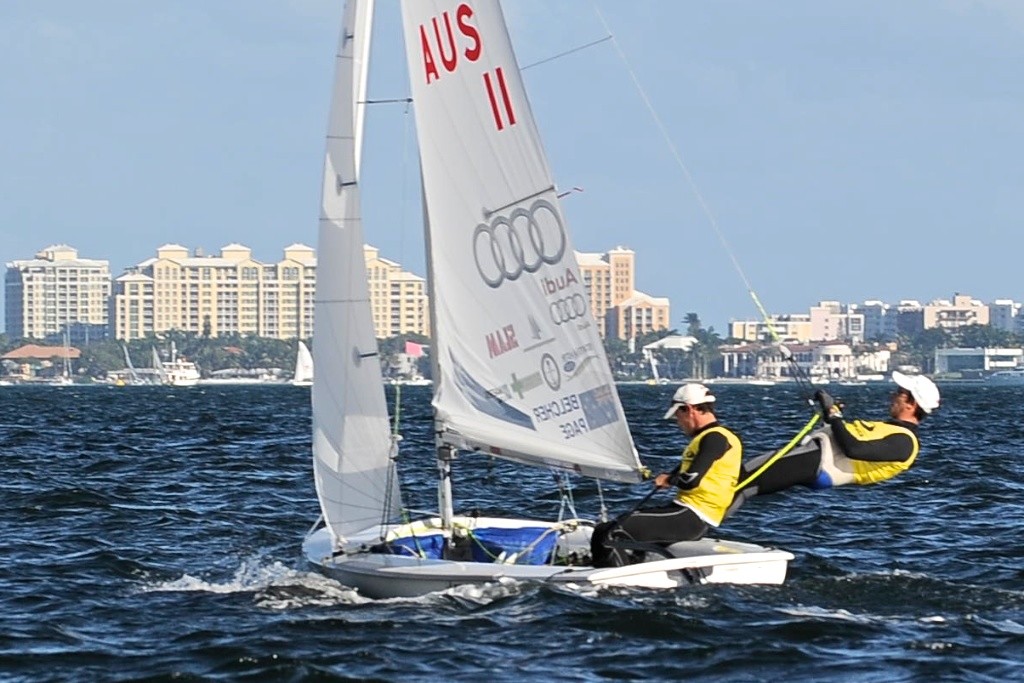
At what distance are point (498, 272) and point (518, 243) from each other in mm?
228

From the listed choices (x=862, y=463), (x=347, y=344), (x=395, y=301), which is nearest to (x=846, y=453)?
(x=862, y=463)

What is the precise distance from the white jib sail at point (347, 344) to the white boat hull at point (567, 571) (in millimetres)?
550

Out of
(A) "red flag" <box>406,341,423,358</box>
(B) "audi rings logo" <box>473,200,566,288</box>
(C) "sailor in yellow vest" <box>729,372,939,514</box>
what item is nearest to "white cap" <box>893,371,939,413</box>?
(C) "sailor in yellow vest" <box>729,372,939,514</box>

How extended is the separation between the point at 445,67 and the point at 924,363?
18456cm

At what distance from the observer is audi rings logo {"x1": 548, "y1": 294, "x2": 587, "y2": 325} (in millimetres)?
12867

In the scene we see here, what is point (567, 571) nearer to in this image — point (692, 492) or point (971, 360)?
point (692, 492)

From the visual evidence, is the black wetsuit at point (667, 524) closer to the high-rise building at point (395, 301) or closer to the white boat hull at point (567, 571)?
the white boat hull at point (567, 571)

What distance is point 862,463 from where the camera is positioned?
12250 millimetres

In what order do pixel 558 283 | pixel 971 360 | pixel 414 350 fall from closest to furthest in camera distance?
pixel 414 350 → pixel 558 283 → pixel 971 360

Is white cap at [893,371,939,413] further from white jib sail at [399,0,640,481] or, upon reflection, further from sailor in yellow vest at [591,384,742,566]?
white jib sail at [399,0,640,481]

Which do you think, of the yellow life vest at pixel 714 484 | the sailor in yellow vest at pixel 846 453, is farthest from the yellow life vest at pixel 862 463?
the yellow life vest at pixel 714 484

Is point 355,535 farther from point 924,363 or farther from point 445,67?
point 924,363

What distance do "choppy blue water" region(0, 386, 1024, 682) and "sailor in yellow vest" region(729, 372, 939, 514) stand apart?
0.72 meters

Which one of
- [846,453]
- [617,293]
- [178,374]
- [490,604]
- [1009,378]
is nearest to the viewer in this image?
[490,604]
